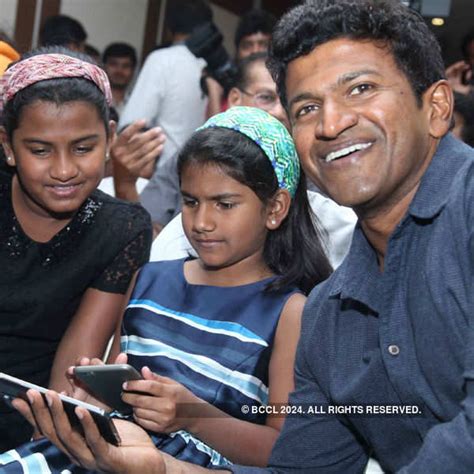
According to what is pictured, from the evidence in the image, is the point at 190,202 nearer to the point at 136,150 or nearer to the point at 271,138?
the point at 271,138

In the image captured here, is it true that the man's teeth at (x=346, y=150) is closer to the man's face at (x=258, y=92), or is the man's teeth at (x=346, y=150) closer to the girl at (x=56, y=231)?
the girl at (x=56, y=231)

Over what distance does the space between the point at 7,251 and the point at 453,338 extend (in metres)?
1.39

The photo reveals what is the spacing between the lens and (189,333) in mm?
2371

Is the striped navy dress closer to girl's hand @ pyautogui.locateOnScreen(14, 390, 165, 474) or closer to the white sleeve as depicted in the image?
girl's hand @ pyautogui.locateOnScreen(14, 390, 165, 474)

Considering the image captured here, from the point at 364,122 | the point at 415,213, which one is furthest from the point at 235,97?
the point at 415,213

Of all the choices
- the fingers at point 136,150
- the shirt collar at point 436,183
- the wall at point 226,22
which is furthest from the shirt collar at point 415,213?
the wall at point 226,22

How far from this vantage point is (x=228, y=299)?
243cm

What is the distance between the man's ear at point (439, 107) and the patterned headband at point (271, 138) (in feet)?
2.34

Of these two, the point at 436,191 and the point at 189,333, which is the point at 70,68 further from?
the point at 436,191

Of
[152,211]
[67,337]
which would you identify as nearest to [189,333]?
[67,337]

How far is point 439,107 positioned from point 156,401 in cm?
88

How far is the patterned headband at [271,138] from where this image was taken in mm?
2521

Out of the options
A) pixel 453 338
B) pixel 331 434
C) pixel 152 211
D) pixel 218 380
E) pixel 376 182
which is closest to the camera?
pixel 453 338

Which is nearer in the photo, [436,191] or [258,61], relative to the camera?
[436,191]
